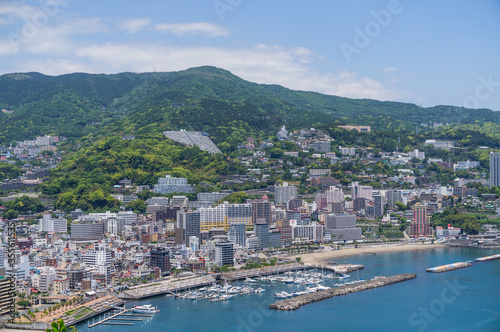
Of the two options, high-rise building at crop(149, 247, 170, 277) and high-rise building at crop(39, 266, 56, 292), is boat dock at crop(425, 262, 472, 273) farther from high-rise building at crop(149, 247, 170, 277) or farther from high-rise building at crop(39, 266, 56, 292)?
high-rise building at crop(39, 266, 56, 292)

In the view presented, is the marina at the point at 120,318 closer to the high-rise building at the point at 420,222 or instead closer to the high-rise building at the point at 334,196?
the high-rise building at the point at 420,222

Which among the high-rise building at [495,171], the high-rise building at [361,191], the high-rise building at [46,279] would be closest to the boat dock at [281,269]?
the high-rise building at [46,279]

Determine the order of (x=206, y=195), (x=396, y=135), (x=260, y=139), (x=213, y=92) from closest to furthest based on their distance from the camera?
1. (x=206, y=195)
2. (x=260, y=139)
3. (x=396, y=135)
4. (x=213, y=92)

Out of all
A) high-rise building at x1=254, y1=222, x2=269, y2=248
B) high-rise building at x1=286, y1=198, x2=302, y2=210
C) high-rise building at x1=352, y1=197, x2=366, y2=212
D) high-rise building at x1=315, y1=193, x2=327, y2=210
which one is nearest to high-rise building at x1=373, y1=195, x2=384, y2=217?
high-rise building at x1=352, y1=197, x2=366, y2=212

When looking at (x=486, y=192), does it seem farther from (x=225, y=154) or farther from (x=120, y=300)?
(x=120, y=300)

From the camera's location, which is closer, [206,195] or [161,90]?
[206,195]

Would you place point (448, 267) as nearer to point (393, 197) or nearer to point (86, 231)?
point (393, 197)

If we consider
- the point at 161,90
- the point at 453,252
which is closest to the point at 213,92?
the point at 161,90
